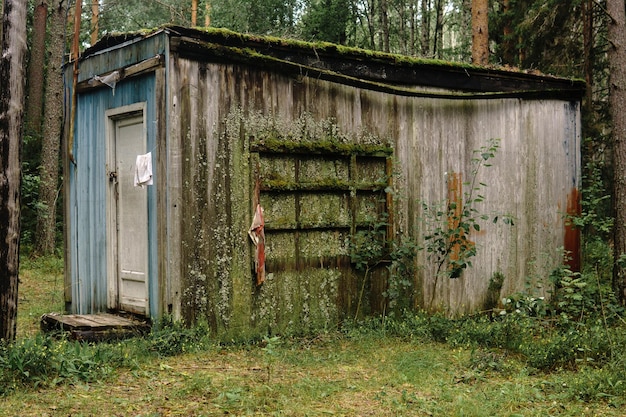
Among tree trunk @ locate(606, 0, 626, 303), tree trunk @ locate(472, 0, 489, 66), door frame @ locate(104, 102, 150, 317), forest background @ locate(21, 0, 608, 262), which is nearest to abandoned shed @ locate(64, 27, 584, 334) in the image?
door frame @ locate(104, 102, 150, 317)

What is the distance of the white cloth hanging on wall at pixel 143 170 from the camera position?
7402mm

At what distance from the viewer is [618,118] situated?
9.56 metres

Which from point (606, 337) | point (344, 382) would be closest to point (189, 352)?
point (344, 382)

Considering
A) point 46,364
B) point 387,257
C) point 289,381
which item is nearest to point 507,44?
point 387,257

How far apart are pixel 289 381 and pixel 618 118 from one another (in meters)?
6.52

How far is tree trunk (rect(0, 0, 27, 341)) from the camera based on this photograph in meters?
5.97

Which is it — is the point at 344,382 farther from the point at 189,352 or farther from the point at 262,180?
the point at 262,180

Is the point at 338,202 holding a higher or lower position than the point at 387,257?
higher

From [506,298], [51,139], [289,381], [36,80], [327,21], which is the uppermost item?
[327,21]

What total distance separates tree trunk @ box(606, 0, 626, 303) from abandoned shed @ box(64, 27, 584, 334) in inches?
41.8

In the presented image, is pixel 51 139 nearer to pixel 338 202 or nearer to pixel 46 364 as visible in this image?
pixel 338 202

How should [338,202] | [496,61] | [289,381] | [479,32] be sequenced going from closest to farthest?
[289,381], [338,202], [479,32], [496,61]

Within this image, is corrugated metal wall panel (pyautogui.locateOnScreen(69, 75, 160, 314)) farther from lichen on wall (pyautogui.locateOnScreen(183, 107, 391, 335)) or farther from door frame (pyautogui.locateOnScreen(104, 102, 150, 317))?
lichen on wall (pyautogui.locateOnScreen(183, 107, 391, 335))

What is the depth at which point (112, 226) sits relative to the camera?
8.23m
